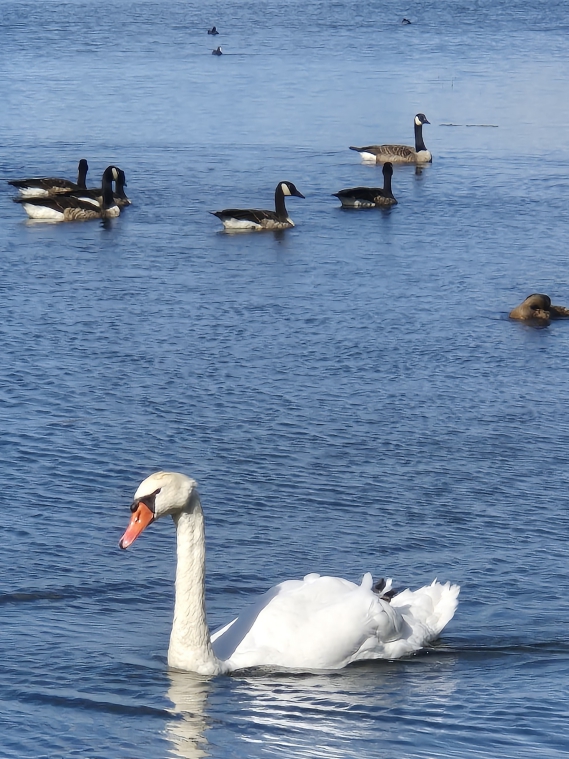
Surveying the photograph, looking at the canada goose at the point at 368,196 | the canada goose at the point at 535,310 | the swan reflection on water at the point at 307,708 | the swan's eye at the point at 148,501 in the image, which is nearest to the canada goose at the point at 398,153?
the canada goose at the point at 368,196

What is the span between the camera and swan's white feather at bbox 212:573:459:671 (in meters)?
8.00

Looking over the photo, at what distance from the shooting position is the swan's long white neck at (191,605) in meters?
7.98

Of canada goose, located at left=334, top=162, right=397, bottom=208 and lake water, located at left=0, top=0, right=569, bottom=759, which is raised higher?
canada goose, located at left=334, top=162, right=397, bottom=208

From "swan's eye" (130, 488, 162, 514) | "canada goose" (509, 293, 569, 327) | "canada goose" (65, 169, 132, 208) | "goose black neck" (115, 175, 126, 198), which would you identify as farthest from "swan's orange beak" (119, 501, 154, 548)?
"goose black neck" (115, 175, 126, 198)

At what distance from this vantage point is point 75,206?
24.6m

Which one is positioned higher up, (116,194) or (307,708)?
(116,194)

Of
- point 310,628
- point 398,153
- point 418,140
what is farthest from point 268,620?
point 418,140

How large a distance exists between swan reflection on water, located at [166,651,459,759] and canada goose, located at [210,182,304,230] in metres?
14.9

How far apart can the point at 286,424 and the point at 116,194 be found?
12.6 metres

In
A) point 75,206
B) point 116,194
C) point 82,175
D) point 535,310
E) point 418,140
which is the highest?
point 418,140

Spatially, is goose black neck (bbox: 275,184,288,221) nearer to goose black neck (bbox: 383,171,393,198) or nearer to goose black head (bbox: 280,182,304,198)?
goose black head (bbox: 280,182,304,198)

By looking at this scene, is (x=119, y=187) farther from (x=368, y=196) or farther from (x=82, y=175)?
(x=368, y=196)

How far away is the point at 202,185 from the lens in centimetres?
2586

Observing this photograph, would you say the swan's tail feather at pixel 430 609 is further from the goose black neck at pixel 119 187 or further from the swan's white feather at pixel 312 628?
the goose black neck at pixel 119 187
